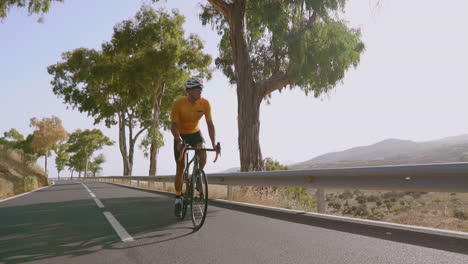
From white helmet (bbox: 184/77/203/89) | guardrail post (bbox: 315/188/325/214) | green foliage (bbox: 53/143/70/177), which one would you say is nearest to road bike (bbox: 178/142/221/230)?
white helmet (bbox: 184/77/203/89)

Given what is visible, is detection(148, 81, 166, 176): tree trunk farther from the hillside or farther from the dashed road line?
the dashed road line

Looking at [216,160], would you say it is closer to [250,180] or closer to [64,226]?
[64,226]

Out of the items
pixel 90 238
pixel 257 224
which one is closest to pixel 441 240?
pixel 257 224

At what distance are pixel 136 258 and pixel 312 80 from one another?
11384mm

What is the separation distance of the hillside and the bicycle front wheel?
1313cm

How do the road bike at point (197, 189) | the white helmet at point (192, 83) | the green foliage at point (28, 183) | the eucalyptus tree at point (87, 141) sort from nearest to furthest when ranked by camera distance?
the road bike at point (197, 189) → the white helmet at point (192, 83) → the green foliage at point (28, 183) → the eucalyptus tree at point (87, 141)

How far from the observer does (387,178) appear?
16.6 ft

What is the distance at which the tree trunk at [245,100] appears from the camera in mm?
12930

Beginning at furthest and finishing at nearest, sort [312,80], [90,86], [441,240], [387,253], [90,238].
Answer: [90,86]
[312,80]
[90,238]
[441,240]
[387,253]

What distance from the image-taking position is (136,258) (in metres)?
3.72

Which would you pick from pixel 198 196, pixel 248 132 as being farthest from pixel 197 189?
pixel 248 132

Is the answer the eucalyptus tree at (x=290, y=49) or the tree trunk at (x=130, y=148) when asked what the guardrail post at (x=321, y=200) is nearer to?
the eucalyptus tree at (x=290, y=49)

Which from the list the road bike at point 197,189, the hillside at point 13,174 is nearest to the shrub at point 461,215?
the road bike at point 197,189

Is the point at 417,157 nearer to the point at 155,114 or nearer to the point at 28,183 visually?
the point at 155,114
